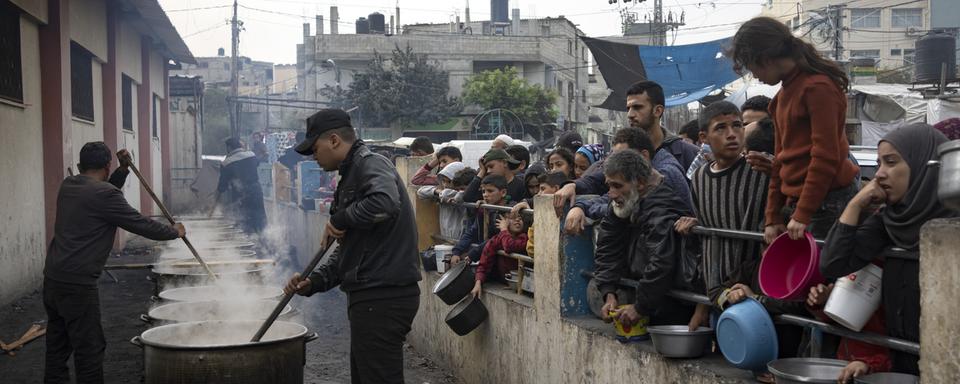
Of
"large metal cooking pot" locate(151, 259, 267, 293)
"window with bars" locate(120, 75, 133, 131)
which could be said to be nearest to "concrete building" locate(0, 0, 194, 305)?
"window with bars" locate(120, 75, 133, 131)

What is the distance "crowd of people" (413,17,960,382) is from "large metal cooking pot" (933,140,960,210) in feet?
0.87

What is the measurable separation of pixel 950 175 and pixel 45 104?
11861mm

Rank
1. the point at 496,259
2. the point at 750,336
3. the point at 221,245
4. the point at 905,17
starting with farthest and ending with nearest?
the point at 905,17 < the point at 221,245 < the point at 496,259 < the point at 750,336

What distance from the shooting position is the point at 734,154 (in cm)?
460

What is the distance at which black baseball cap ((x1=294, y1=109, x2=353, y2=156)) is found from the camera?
17.7 ft

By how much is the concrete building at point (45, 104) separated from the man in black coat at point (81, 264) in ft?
12.8

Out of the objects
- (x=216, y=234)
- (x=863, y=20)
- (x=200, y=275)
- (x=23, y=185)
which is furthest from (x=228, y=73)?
(x=200, y=275)

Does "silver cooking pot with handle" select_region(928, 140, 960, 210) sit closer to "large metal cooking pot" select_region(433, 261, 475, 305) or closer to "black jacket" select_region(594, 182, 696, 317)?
Answer: "black jacket" select_region(594, 182, 696, 317)

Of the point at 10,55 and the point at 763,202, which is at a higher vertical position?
the point at 10,55

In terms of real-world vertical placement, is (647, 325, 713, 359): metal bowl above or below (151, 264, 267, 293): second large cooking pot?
above

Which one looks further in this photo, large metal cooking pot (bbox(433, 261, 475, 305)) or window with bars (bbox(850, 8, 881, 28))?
window with bars (bbox(850, 8, 881, 28))

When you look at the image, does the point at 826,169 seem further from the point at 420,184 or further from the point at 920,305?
the point at 420,184

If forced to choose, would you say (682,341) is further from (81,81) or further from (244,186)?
(81,81)

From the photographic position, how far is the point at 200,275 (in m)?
8.16
